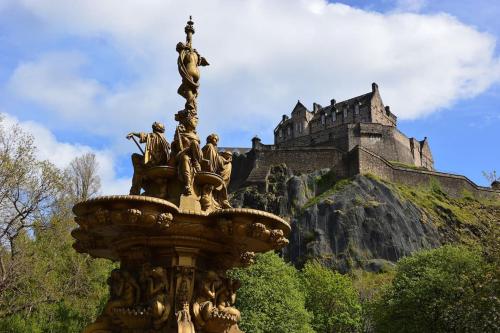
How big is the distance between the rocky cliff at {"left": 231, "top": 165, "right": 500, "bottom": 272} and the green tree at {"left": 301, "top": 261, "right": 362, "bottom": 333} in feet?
46.1

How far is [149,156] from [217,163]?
114cm

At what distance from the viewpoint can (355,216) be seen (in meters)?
63.9

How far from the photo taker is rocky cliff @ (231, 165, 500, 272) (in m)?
60.4

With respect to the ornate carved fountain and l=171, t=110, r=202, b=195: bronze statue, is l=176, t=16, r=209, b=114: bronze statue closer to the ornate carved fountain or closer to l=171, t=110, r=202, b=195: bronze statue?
l=171, t=110, r=202, b=195: bronze statue

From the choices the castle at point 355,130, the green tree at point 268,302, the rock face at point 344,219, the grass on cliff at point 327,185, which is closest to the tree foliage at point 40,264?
the green tree at point 268,302

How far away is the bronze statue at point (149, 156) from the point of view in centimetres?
953

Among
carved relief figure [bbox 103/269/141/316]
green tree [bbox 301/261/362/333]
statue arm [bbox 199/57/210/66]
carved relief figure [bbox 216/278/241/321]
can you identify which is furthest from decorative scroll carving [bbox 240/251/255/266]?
green tree [bbox 301/261/362/333]

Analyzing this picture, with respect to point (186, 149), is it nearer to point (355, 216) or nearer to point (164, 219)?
point (164, 219)

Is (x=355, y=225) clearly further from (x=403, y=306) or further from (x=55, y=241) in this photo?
(x=55, y=241)

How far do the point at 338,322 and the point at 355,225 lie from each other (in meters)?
21.7

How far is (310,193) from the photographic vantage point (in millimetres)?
71625

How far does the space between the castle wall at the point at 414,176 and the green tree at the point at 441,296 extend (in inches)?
1581

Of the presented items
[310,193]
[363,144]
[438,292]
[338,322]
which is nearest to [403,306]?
[438,292]

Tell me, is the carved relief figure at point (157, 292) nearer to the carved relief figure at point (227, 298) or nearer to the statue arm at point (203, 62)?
the carved relief figure at point (227, 298)
